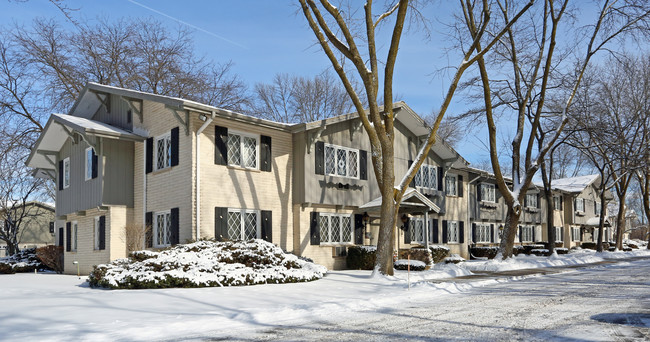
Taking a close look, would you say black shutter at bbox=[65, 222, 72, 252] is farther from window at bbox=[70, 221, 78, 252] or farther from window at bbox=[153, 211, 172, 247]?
Answer: window at bbox=[153, 211, 172, 247]

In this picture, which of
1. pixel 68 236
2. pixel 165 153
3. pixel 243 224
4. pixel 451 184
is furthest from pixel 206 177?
pixel 451 184

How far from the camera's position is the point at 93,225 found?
2192 cm

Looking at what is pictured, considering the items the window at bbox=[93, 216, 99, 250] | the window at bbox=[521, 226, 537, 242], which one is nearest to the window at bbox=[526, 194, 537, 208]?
the window at bbox=[521, 226, 537, 242]

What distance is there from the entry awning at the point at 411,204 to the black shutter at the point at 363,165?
45.9 inches

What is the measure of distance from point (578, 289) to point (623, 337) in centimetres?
745

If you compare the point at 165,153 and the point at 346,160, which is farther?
the point at 346,160

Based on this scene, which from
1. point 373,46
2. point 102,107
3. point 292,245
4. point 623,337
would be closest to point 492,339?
point 623,337

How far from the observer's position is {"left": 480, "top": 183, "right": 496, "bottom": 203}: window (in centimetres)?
3683

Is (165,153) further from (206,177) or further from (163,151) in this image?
(206,177)

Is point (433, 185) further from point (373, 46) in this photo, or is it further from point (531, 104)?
point (373, 46)

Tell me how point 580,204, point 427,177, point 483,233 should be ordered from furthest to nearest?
point 580,204
point 483,233
point 427,177

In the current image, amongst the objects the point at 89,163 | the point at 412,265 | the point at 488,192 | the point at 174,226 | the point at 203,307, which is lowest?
the point at 412,265

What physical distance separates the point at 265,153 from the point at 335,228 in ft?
15.4

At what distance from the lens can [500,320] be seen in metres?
9.15
